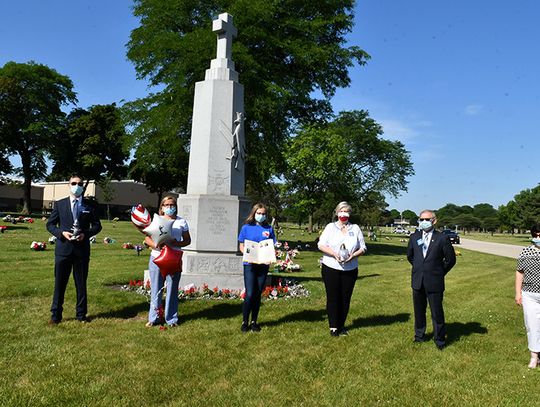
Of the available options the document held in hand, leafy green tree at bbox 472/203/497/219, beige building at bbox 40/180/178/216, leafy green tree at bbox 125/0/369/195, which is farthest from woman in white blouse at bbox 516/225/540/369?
leafy green tree at bbox 472/203/497/219

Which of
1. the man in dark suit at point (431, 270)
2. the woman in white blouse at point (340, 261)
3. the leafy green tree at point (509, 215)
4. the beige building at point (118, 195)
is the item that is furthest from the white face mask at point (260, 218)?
the leafy green tree at point (509, 215)

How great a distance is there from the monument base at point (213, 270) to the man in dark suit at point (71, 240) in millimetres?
2685

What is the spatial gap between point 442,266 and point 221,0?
19.1 m

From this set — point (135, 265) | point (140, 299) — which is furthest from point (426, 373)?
point (135, 265)

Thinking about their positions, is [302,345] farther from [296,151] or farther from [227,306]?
[296,151]

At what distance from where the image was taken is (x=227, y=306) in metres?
8.09

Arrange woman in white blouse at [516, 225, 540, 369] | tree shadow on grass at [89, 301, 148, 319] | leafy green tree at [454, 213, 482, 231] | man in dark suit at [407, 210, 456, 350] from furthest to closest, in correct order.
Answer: leafy green tree at [454, 213, 482, 231] → tree shadow on grass at [89, 301, 148, 319] → man in dark suit at [407, 210, 456, 350] → woman in white blouse at [516, 225, 540, 369]

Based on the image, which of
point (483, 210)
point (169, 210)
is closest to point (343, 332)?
point (169, 210)

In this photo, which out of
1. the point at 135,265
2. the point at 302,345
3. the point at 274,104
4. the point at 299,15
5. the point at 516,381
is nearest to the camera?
the point at 516,381

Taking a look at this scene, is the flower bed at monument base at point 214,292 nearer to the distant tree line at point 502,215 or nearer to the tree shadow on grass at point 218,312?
the tree shadow on grass at point 218,312

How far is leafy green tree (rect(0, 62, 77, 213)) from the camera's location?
147 ft

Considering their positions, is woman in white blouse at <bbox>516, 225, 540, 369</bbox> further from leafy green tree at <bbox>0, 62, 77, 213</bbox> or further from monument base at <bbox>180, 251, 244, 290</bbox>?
leafy green tree at <bbox>0, 62, 77, 213</bbox>

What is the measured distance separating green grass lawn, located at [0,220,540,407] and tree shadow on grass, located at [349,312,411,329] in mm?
21

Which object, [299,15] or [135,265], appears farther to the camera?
[299,15]
